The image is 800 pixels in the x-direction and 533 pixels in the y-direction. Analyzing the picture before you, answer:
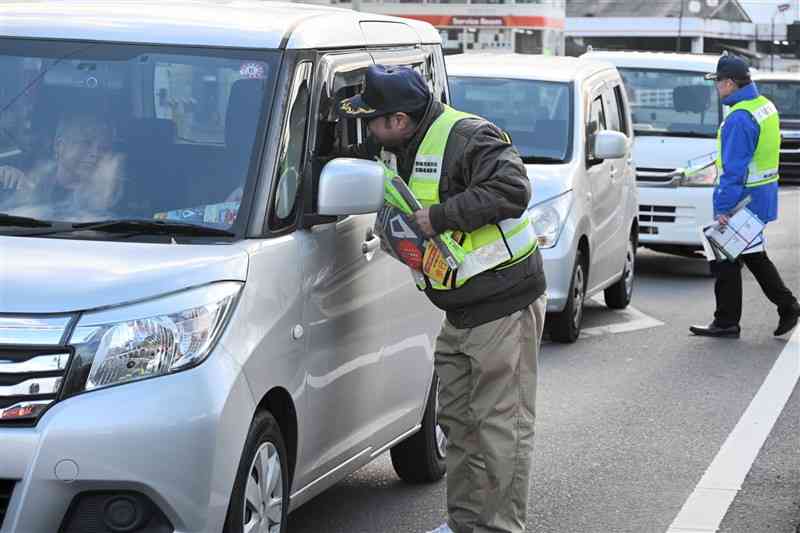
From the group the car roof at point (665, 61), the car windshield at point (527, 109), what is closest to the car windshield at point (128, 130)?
the car windshield at point (527, 109)

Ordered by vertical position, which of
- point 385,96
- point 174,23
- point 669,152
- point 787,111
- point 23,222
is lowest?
point 787,111

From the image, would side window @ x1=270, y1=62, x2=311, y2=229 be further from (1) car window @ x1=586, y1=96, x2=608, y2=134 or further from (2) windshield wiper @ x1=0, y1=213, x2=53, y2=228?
(1) car window @ x1=586, y1=96, x2=608, y2=134

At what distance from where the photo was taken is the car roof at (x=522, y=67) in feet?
41.1

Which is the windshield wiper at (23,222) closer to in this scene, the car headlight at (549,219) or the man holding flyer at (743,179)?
the car headlight at (549,219)

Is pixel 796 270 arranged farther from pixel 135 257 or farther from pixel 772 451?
pixel 135 257

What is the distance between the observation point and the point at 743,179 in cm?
1171


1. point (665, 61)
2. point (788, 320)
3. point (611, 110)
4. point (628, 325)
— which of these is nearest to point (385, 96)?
point (788, 320)

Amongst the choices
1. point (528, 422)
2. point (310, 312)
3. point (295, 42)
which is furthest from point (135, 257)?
point (528, 422)

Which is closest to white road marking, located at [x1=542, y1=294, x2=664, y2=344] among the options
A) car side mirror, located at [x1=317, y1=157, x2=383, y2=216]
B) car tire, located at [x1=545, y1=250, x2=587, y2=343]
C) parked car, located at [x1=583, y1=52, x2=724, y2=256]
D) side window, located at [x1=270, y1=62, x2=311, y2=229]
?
car tire, located at [x1=545, y1=250, x2=587, y2=343]

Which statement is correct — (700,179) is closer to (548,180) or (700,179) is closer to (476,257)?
(548,180)

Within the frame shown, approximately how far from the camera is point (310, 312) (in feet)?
17.6

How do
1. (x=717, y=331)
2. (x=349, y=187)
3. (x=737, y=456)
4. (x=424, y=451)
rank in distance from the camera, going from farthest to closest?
(x=717, y=331) → (x=737, y=456) → (x=424, y=451) → (x=349, y=187)

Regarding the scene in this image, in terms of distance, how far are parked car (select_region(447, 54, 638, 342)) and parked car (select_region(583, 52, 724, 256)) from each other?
1921mm

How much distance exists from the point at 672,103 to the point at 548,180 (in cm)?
544
